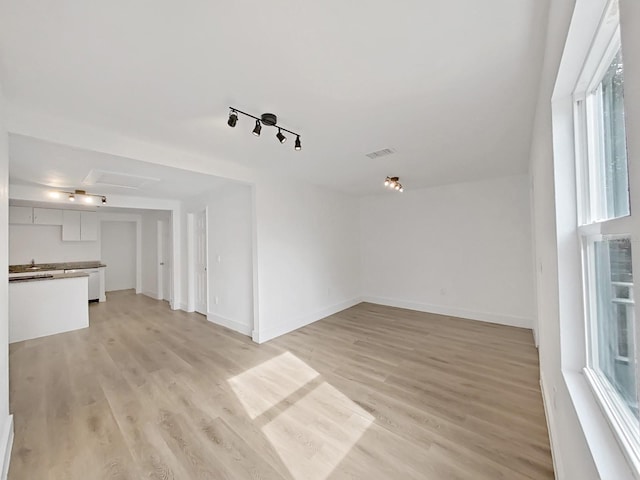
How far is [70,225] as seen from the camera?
20.1 ft

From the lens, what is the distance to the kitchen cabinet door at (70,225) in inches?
238

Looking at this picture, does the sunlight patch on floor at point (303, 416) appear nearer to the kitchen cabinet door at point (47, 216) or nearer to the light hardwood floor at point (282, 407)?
the light hardwood floor at point (282, 407)

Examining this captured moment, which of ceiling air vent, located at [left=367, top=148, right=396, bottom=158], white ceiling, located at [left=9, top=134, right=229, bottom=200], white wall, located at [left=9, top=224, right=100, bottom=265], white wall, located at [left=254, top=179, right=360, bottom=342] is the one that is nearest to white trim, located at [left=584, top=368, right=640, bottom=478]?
ceiling air vent, located at [left=367, top=148, right=396, bottom=158]

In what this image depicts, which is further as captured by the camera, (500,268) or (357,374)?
(500,268)

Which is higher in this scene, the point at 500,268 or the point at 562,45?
the point at 562,45

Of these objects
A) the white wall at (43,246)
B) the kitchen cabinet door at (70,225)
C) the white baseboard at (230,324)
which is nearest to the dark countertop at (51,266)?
the white wall at (43,246)

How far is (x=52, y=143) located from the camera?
2074mm

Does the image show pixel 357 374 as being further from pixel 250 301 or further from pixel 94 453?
pixel 94 453

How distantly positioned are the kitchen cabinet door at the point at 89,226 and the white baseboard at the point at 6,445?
587cm

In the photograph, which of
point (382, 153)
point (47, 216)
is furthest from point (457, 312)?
point (47, 216)

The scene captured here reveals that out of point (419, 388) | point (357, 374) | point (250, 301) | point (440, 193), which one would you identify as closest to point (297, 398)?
point (357, 374)

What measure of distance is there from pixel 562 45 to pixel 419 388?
8.67 feet

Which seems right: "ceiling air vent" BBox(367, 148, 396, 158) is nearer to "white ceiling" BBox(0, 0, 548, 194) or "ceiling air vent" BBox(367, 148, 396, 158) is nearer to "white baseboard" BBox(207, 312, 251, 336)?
"white ceiling" BBox(0, 0, 548, 194)

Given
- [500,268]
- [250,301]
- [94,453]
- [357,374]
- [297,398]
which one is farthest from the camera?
[500,268]
